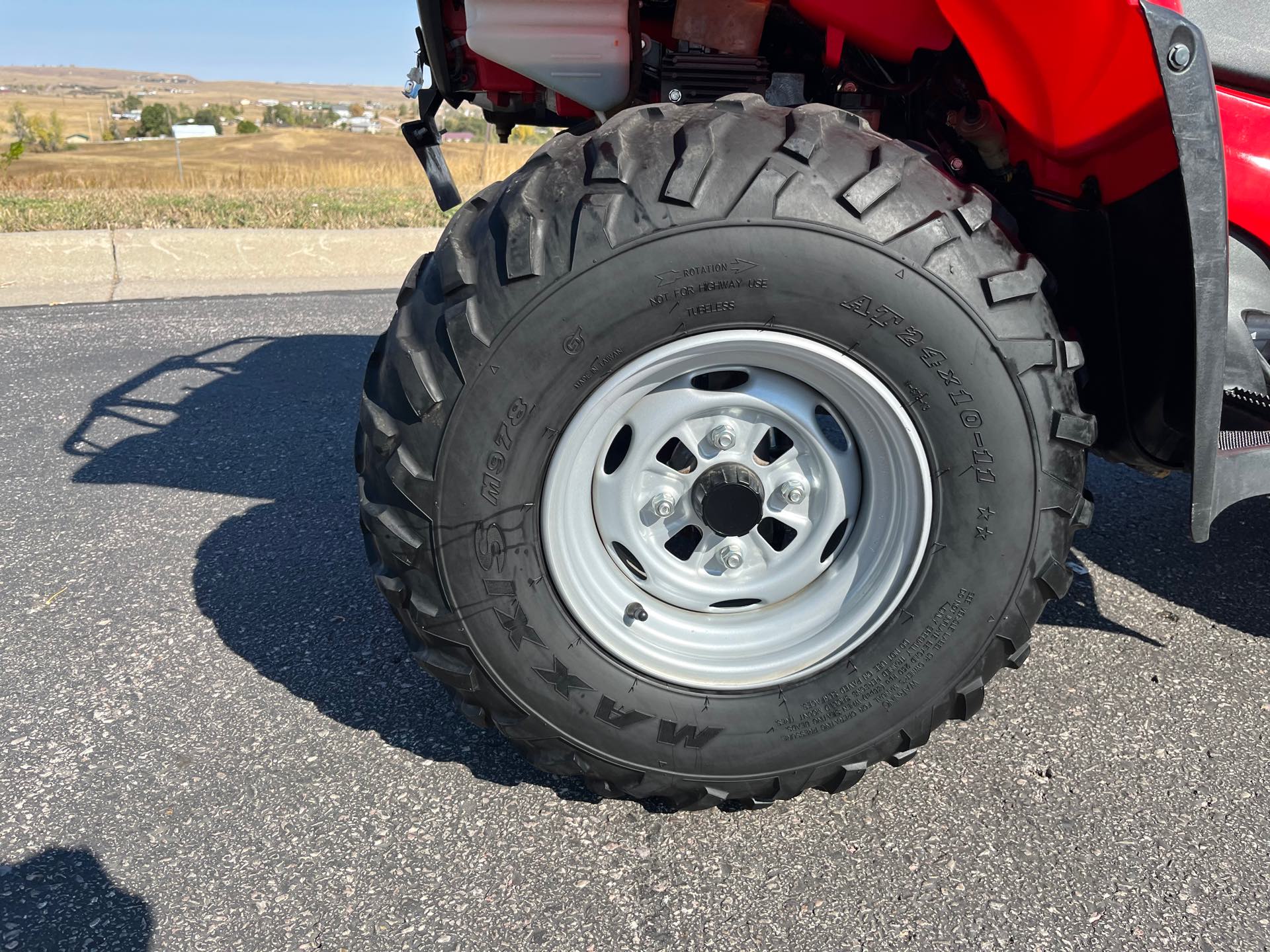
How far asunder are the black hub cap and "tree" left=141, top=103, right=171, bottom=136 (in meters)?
81.6

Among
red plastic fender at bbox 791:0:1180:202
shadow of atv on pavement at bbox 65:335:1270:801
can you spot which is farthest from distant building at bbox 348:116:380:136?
red plastic fender at bbox 791:0:1180:202

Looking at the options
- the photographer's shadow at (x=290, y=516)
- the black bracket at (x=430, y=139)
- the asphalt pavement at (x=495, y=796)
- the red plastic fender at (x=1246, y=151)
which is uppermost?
the red plastic fender at (x=1246, y=151)

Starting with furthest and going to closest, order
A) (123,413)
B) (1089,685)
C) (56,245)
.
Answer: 1. (56,245)
2. (123,413)
3. (1089,685)

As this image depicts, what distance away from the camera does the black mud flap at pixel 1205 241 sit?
162 cm

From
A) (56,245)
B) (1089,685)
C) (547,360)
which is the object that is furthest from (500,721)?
(56,245)

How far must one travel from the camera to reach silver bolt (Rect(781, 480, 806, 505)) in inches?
81.4

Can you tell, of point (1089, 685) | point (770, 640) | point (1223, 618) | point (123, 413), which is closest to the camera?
point (770, 640)

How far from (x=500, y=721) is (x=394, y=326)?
2.76ft

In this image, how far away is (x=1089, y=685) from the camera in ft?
8.31

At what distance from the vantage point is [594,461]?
197cm

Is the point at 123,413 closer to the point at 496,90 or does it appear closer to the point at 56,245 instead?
the point at 496,90

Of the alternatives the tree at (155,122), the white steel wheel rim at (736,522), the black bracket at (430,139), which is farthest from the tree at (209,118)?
the white steel wheel rim at (736,522)

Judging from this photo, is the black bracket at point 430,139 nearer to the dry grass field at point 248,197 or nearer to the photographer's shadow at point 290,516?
the photographer's shadow at point 290,516

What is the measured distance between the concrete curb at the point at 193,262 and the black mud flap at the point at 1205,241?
6.90 metres
